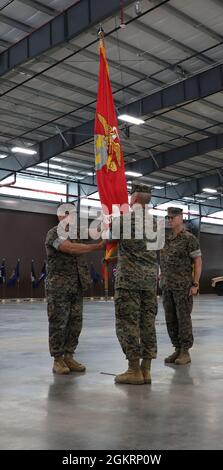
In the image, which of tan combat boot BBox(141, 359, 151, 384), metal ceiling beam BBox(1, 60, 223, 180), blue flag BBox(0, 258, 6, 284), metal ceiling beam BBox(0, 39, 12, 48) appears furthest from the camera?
blue flag BBox(0, 258, 6, 284)

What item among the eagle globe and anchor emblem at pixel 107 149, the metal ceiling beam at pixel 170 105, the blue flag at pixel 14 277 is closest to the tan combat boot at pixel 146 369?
the eagle globe and anchor emblem at pixel 107 149

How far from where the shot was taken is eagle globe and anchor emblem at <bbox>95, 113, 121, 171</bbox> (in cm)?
618

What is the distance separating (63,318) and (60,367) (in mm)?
451

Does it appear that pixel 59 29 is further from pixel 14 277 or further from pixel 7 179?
pixel 14 277

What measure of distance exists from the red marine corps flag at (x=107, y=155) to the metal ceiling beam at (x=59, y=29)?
4.46 m

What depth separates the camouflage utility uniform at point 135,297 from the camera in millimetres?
3986

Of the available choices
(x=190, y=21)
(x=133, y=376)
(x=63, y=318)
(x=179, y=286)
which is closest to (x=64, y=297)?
(x=63, y=318)

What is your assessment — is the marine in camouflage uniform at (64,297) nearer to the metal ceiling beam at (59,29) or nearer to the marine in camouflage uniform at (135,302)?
the marine in camouflage uniform at (135,302)

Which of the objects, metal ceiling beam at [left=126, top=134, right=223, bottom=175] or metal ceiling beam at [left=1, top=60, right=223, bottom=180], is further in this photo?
metal ceiling beam at [left=126, top=134, right=223, bottom=175]

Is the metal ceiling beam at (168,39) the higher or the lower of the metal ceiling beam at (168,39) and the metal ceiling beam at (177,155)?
the higher

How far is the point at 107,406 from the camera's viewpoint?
10.7 feet

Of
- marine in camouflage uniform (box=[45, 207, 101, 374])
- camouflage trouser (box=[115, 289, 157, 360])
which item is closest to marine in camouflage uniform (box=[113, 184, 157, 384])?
camouflage trouser (box=[115, 289, 157, 360])

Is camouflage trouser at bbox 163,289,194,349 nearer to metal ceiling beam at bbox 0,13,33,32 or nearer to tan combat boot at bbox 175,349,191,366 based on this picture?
tan combat boot at bbox 175,349,191,366

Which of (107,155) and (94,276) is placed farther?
(94,276)
